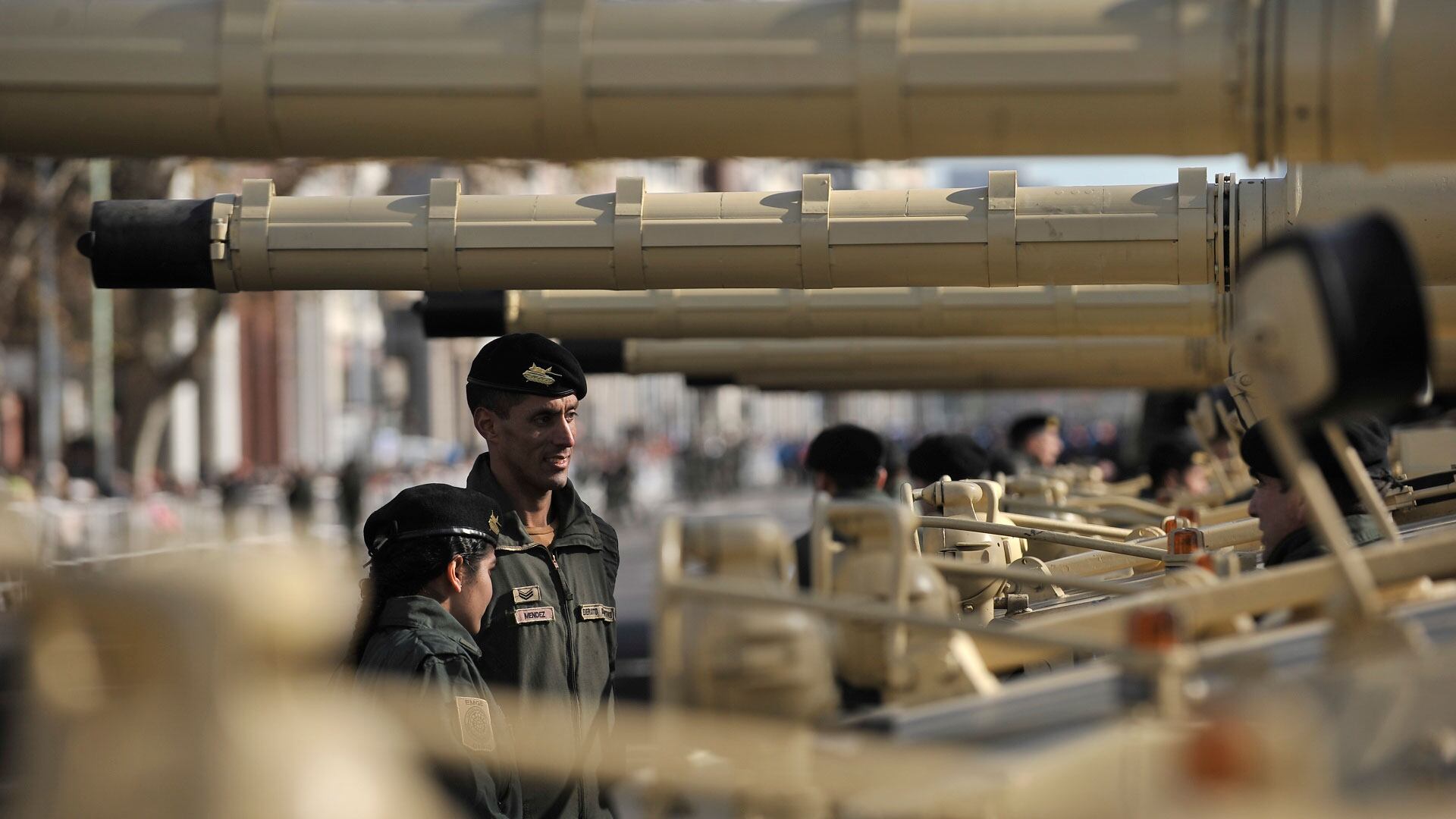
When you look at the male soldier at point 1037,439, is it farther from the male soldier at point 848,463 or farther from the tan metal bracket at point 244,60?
the tan metal bracket at point 244,60

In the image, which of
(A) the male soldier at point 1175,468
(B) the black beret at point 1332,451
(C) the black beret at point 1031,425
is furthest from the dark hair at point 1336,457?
(C) the black beret at point 1031,425

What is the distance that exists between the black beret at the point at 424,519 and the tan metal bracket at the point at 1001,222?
5.53ft

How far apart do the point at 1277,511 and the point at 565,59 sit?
243 centimetres

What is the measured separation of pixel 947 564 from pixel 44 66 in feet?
6.57

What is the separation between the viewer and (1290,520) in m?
5.48

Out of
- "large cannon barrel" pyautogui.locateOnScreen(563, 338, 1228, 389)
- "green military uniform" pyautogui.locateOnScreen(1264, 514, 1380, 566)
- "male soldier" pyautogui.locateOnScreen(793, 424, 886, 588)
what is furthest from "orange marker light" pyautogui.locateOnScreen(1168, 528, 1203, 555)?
"large cannon barrel" pyautogui.locateOnScreen(563, 338, 1228, 389)

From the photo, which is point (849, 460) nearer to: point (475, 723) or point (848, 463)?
point (848, 463)

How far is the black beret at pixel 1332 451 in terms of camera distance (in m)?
5.22

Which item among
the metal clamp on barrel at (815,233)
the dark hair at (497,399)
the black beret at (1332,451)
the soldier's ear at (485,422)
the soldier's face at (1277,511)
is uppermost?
the metal clamp on barrel at (815,233)

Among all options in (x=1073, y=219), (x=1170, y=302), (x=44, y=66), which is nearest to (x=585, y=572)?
(x=1073, y=219)

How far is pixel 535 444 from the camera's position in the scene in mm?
5695

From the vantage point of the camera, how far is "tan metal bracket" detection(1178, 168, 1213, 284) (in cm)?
594

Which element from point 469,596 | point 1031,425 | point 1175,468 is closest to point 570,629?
point 469,596

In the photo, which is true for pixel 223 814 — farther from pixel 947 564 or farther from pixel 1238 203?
pixel 1238 203
